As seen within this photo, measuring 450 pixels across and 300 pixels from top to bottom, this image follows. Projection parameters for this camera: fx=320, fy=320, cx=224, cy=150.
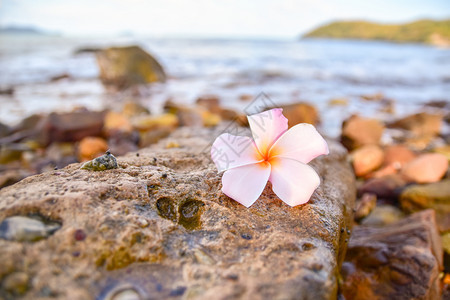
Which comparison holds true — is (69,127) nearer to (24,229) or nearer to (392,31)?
(24,229)

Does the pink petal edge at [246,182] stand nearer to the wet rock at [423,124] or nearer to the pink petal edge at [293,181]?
the pink petal edge at [293,181]

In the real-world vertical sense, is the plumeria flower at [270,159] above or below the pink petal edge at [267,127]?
below

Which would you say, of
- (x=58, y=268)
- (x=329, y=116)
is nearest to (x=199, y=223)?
(x=58, y=268)

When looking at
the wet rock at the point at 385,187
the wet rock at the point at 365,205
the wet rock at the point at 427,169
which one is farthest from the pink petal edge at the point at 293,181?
the wet rock at the point at 427,169

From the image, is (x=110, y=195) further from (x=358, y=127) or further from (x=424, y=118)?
(x=424, y=118)

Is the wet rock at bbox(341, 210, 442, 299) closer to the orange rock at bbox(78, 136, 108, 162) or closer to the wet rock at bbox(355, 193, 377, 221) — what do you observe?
the wet rock at bbox(355, 193, 377, 221)

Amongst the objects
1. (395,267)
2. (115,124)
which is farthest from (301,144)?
(115,124)
